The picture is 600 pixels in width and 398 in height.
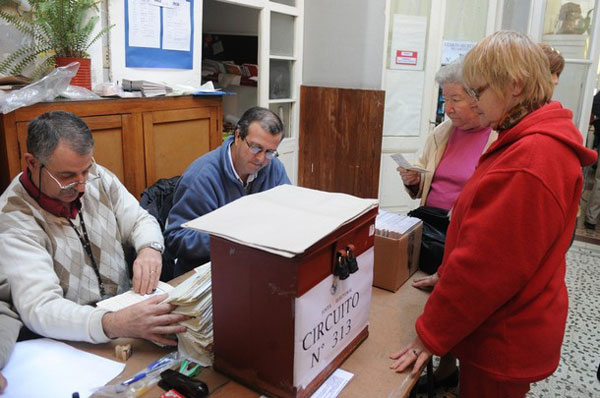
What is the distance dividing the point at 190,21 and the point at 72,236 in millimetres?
1940

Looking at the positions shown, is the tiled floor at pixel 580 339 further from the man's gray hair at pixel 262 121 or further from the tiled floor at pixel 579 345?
the man's gray hair at pixel 262 121

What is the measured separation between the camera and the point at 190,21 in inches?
115

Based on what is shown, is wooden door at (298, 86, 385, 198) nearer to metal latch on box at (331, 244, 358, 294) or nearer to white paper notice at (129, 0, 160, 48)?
white paper notice at (129, 0, 160, 48)

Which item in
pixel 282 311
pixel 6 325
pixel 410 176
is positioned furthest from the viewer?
pixel 410 176

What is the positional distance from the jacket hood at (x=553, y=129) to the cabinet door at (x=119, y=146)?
1.74 metres

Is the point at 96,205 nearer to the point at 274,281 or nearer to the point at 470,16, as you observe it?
the point at 274,281

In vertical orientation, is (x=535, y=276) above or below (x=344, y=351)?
above

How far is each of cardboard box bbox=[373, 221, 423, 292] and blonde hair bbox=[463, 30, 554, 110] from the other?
575 millimetres

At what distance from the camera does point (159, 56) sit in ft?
9.09

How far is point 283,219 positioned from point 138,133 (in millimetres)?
1549

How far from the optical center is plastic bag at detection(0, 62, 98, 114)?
178 cm

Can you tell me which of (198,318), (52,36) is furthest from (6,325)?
(52,36)

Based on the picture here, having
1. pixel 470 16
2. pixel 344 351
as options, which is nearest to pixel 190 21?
pixel 344 351

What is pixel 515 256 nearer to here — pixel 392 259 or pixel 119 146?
pixel 392 259
